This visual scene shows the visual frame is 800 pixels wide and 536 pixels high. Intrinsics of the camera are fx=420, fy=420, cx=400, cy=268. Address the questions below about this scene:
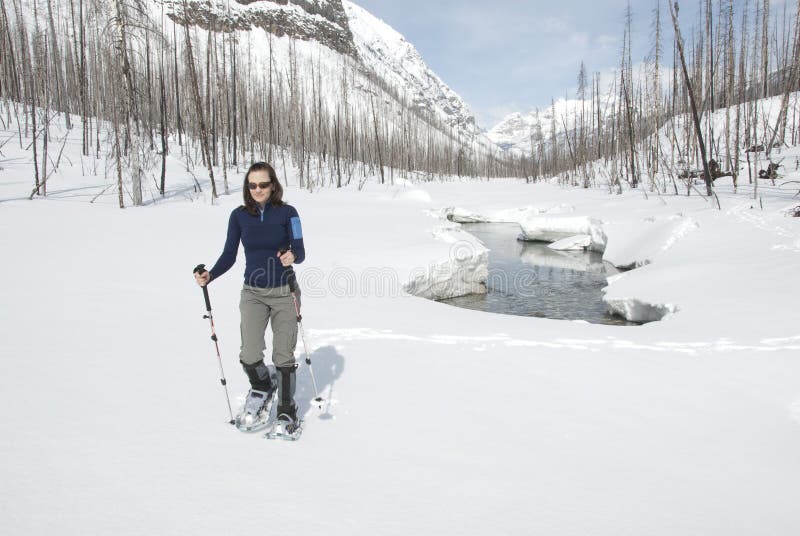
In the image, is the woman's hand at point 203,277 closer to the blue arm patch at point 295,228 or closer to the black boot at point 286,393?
the blue arm patch at point 295,228

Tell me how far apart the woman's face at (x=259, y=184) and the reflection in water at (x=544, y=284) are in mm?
7148

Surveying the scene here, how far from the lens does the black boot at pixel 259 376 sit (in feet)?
11.0

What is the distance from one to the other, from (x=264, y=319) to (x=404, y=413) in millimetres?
1473

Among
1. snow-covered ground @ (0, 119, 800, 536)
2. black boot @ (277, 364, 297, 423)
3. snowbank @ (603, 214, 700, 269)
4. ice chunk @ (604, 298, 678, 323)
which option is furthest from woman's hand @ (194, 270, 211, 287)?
snowbank @ (603, 214, 700, 269)

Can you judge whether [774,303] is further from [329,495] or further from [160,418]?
[160,418]

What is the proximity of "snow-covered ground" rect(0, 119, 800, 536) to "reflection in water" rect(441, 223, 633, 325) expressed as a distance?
176cm

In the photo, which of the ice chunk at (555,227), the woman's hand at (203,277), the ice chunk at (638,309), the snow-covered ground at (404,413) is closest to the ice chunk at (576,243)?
the ice chunk at (555,227)

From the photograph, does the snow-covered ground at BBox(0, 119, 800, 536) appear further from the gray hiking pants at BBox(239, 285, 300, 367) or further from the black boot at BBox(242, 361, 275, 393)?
the gray hiking pants at BBox(239, 285, 300, 367)

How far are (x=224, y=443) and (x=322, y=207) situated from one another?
619 inches

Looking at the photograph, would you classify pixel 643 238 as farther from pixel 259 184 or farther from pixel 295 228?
pixel 259 184

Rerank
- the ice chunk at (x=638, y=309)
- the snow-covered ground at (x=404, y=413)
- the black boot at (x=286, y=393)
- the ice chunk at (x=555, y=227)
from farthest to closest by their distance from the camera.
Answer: the ice chunk at (x=555, y=227)
the ice chunk at (x=638, y=309)
the black boot at (x=286, y=393)
the snow-covered ground at (x=404, y=413)

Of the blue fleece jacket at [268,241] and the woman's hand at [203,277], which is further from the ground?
the blue fleece jacket at [268,241]

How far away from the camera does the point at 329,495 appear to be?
8.70ft

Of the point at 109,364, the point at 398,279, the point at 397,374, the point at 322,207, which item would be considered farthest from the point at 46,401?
the point at 322,207
